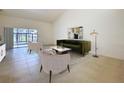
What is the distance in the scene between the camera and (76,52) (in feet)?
20.3

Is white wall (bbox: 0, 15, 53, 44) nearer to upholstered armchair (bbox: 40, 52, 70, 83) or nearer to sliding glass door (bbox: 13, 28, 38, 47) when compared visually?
sliding glass door (bbox: 13, 28, 38, 47)

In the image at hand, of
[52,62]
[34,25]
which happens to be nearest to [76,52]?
[52,62]

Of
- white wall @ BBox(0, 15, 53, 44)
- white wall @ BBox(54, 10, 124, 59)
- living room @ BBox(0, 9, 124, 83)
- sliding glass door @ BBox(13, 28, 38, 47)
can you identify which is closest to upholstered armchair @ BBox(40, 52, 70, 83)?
living room @ BBox(0, 9, 124, 83)

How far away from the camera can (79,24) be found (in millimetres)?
6867

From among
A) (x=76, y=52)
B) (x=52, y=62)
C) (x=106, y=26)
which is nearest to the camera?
(x=52, y=62)

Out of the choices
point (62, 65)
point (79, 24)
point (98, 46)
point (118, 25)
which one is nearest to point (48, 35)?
point (79, 24)

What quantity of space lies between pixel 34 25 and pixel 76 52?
15.5 ft

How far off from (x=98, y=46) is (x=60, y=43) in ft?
8.26

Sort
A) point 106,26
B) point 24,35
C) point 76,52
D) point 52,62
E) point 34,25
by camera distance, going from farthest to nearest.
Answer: point 24,35 → point 34,25 → point 76,52 → point 106,26 → point 52,62

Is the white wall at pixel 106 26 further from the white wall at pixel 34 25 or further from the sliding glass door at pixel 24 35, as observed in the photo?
the sliding glass door at pixel 24 35

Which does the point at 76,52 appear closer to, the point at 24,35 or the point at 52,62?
the point at 52,62

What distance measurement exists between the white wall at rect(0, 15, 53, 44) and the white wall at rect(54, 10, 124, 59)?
3.38 metres

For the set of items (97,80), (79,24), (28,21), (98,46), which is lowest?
(97,80)
